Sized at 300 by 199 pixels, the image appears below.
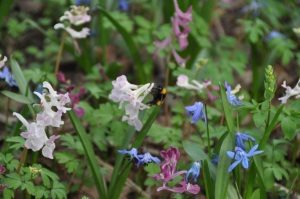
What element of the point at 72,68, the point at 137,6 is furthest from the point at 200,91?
the point at 137,6

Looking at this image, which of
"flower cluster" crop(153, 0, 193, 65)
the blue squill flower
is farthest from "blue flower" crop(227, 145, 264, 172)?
the blue squill flower

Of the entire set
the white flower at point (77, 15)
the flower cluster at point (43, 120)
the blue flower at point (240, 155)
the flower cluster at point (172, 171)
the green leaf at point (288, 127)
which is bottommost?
the flower cluster at point (172, 171)

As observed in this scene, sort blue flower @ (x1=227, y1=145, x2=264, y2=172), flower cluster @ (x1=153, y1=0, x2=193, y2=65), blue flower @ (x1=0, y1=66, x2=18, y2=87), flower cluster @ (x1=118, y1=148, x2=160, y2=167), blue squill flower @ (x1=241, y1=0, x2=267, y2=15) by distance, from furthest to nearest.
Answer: blue squill flower @ (x1=241, y1=0, x2=267, y2=15) < flower cluster @ (x1=153, y1=0, x2=193, y2=65) < blue flower @ (x1=0, y1=66, x2=18, y2=87) < flower cluster @ (x1=118, y1=148, x2=160, y2=167) < blue flower @ (x1=227, y1=145, x2=264, y2=172)

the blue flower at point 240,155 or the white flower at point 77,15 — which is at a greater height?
the white flower at point 77,15

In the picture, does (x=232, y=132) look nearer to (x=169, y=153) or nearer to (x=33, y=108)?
(x=169, y=153)

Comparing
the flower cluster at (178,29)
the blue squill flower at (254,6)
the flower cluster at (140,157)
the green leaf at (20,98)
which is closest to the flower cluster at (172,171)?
the flower cluster at (140,157)

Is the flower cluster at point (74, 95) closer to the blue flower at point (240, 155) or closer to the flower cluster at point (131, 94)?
the flower cluster at point (131, 94)

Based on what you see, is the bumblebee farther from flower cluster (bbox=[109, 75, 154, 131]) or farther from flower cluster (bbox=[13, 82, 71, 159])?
flower cluster (bbox=[13, 82, 71, 159])

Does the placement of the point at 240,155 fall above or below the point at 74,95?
below

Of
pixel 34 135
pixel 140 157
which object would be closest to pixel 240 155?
pixel 140 157

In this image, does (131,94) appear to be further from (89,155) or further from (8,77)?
(8,77)
